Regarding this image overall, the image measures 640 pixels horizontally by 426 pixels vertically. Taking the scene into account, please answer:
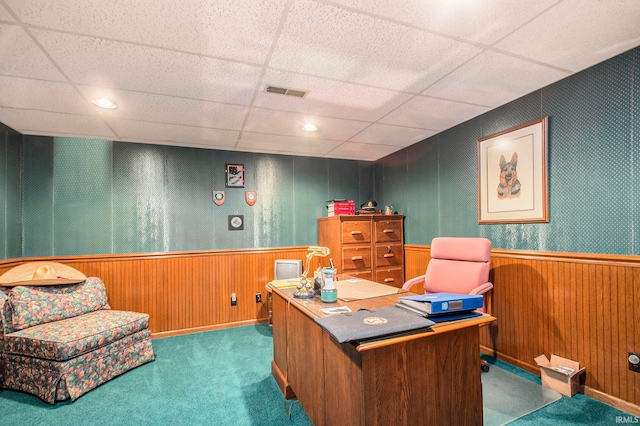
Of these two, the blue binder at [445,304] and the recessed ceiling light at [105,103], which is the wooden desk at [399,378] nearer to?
the blue binder at [445,304]

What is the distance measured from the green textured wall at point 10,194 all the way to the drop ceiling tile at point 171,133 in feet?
3.12

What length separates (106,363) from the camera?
2.55 m

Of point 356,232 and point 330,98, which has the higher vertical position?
→ point 330,98

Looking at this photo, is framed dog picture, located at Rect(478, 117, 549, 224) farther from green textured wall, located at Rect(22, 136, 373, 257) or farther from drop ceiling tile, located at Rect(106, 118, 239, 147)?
drop ceiling tile, located at Rect(106, 118, 239, 147)

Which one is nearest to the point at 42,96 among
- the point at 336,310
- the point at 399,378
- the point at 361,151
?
the point at 336,310

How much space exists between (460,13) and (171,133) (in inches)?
117

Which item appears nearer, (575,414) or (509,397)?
(575,414)

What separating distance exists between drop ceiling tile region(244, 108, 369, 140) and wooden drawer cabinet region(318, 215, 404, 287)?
1062 millimetres

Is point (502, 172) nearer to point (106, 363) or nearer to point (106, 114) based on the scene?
point (106, 114)

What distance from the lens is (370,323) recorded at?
1.37 m

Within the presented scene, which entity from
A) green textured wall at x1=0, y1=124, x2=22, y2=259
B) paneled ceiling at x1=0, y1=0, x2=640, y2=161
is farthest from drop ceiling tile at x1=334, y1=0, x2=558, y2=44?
green textured wall at x1=0, y1=124, x2=22, y2=259

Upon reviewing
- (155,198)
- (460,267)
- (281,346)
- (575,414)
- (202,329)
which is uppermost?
(155,198)

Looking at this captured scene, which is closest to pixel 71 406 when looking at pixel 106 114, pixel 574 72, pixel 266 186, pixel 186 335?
pixel 186 335

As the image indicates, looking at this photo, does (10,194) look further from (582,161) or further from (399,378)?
(582,161)
